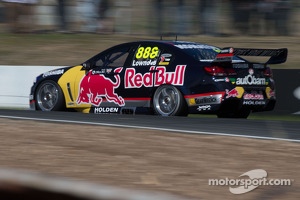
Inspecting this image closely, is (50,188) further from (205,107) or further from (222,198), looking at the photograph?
(205,107)

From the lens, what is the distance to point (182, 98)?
12.3 metres

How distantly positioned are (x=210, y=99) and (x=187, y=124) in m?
1.46

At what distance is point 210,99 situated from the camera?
12.2 metres

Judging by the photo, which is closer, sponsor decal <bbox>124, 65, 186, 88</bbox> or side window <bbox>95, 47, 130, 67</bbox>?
sponsor decal <bbox>124, 65, 186, 88</bbox>

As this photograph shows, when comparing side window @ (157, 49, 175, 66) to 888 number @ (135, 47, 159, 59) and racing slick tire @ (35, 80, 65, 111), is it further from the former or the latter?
racing slick tire @ (35, 80, 65, 111)

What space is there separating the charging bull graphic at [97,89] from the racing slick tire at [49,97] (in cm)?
35

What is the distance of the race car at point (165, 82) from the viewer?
1224cm

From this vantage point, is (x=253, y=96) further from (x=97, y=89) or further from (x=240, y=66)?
(x=97, y=89)

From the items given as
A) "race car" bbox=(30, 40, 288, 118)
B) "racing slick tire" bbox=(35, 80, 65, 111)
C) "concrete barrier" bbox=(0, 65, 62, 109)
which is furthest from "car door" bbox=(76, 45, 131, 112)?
"concrete barrier" bbox=(0, 65, 62, 109)

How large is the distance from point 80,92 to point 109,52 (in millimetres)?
815

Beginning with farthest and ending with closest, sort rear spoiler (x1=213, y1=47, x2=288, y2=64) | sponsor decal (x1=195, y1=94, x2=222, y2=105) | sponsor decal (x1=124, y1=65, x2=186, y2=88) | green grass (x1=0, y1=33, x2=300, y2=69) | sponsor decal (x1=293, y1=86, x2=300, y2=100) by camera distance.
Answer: green grass (x1=0, y1=33, x2=300, y2=69)
sponsor decal (x1=293, y1=86, x2=300, y2=100)
sponsor decal (x1=124, y1=65, x2=186, y2=88)
sponsor decal (x1=195, y1=94, x2=222, y2=105)
rear spoiler (x1=213, y1=47, x2=288, y2=64)

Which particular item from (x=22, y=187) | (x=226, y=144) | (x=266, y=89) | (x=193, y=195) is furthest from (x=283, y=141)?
(x=22, y=187)

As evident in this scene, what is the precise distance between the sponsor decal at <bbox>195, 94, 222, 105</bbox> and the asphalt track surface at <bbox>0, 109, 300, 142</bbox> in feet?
1.94

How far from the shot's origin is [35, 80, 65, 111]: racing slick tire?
1369cm
